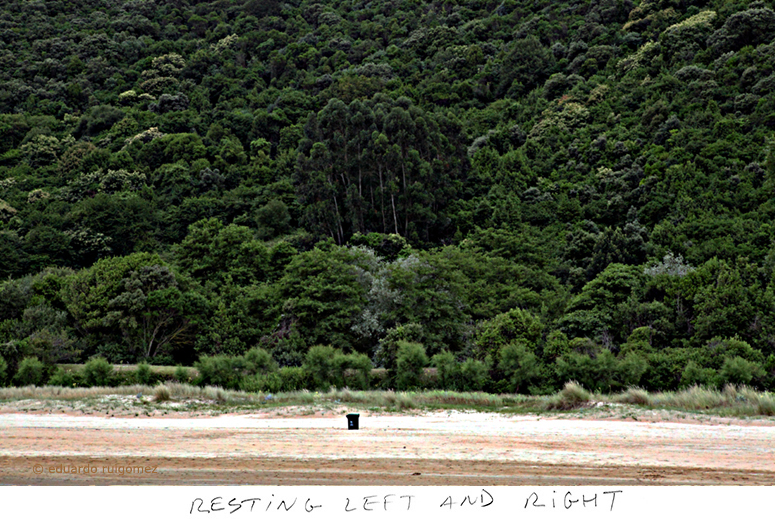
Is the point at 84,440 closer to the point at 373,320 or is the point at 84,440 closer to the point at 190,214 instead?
the point at 373,320

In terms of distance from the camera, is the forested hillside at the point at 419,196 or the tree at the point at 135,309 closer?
the forested hillside at the point at 419,196

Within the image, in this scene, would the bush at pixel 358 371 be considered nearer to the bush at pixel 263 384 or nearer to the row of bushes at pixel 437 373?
the row of bushes at pixel 437 373

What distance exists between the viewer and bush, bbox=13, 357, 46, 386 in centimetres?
2970

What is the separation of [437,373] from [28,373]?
18.3 metres

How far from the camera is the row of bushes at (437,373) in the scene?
2506 centimetres

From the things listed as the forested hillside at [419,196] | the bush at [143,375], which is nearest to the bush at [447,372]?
the forested hillside at [419,196]

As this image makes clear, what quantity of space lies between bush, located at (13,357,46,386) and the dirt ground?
14566mm

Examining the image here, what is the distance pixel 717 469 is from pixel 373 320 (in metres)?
27.1

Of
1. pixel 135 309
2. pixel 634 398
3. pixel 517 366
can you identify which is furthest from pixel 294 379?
pixel 135 309

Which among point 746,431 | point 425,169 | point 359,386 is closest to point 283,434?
point 746,431

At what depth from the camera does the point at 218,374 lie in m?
27.4

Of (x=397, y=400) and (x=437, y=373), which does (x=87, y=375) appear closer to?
(x=437, y=373)

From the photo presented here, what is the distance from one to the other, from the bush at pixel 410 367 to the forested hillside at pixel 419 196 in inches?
15.0

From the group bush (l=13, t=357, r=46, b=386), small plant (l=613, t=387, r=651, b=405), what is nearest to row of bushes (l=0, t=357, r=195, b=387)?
bush (l=13, t=357, r=46, b=386)
